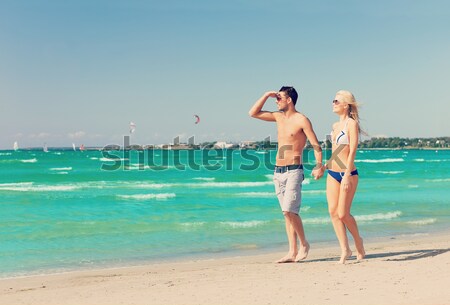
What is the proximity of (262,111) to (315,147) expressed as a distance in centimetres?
86

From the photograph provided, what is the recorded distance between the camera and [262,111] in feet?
22.5

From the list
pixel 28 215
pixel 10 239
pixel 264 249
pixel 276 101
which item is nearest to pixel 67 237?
pixel 10 239

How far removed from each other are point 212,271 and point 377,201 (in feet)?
46.4

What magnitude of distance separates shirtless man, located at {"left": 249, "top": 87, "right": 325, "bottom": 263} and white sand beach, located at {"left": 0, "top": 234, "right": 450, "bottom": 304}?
765 mm

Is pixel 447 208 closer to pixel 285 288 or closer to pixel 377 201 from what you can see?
pixel 377 201

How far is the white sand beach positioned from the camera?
5109 millimetres

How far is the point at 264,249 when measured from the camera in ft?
31.3

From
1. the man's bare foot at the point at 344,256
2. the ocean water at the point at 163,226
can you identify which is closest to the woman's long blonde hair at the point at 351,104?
the man's bare foot at the point at 344,256

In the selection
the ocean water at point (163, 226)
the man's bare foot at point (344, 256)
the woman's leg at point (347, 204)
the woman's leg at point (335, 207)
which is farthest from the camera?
the ocean water at point (163, 226)

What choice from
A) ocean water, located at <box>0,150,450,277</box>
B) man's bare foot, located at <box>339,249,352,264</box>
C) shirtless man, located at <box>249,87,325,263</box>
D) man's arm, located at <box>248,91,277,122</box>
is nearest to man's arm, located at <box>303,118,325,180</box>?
shirtless man, located at <box>249,87,325,263</box>

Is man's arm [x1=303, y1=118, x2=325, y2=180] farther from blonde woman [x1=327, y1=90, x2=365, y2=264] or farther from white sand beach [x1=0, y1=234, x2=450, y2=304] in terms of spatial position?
white sand beach [x1=0, y1=234, x2=450, y2=304]

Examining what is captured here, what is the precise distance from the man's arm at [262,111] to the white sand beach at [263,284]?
179 cm

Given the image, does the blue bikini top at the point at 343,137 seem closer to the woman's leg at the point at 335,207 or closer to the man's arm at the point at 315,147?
the man's arm at the point at 315,147

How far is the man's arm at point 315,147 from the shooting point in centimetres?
642
